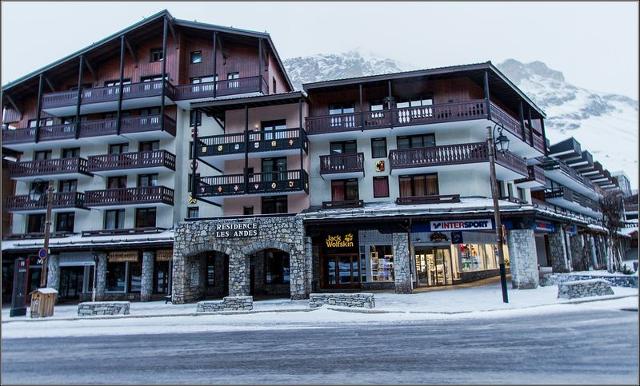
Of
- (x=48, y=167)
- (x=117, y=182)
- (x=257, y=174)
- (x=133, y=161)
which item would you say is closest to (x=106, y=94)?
(x=133, y=161)

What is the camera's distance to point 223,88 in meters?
31.2

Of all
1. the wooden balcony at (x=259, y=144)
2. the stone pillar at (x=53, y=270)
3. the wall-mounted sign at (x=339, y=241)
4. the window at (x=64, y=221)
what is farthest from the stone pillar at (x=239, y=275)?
the window at (x=64, y=221)

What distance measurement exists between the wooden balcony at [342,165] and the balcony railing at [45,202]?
19.2 metres

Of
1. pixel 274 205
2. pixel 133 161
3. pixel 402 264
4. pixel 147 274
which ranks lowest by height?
pixel 147 274

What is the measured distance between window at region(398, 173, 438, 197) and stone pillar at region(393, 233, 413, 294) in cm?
476

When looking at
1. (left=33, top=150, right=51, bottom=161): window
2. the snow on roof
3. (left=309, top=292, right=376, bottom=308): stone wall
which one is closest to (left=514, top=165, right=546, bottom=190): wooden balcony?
(left=309, top=292, right=376, bottom=308): stone wall

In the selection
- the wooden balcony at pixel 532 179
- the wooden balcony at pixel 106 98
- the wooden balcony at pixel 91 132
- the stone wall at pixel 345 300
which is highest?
the wooden balcony at pixel 106 98

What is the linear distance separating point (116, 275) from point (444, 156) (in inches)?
997

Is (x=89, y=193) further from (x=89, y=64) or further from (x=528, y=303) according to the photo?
(x=528, y=303)

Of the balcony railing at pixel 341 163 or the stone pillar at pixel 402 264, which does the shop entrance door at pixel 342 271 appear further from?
the balcony railing at pixel 341 163

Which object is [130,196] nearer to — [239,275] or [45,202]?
[45,202]

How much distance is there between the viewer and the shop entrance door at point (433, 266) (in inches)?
1106

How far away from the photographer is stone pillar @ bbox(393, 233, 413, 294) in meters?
22.9

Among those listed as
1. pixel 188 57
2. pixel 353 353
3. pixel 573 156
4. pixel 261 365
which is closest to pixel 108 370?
pixel 261 365
